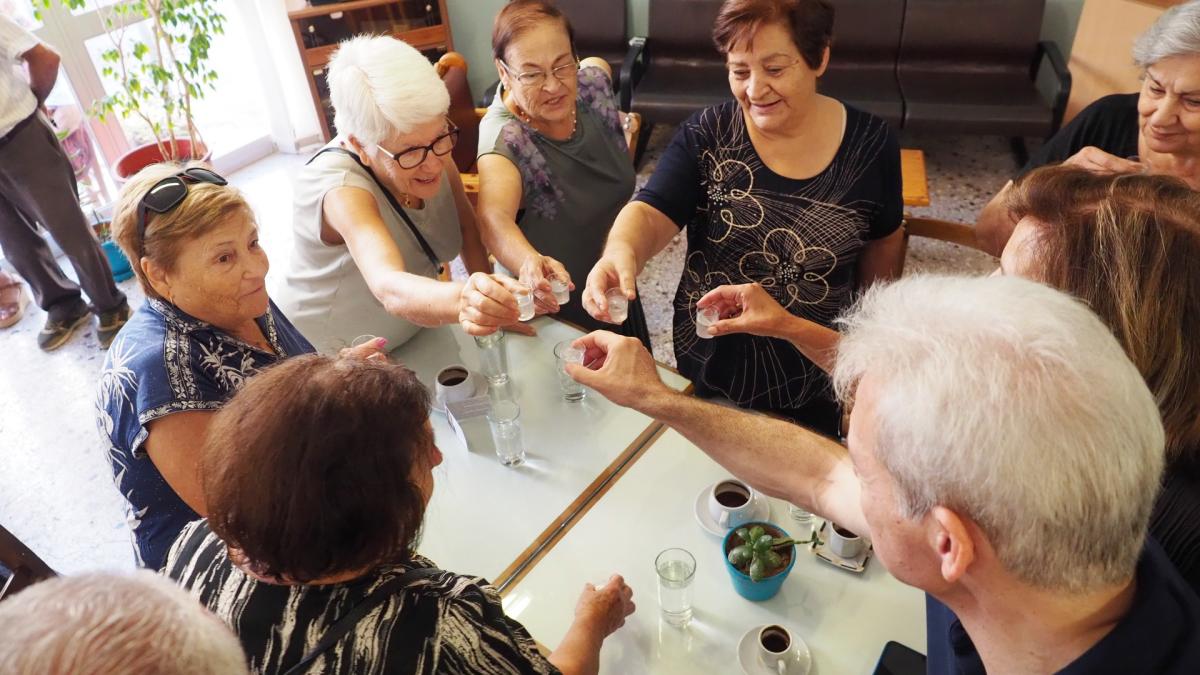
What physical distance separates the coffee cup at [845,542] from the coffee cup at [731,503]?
0.19m

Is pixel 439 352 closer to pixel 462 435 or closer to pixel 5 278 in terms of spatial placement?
pixel 462 435

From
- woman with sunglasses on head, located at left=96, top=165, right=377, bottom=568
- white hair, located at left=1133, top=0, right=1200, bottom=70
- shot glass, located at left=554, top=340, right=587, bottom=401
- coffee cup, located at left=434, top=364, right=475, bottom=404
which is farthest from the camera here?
shot glass, located at left=554, top=340, right=587, bottom=401

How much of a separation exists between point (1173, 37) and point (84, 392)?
15.0 ft

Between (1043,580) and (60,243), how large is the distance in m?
4.39

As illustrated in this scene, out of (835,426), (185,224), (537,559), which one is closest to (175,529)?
(185,224)

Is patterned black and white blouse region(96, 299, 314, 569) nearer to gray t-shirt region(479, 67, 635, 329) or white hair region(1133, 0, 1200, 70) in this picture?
gray t-shirt region(479, 67, 635, 329)

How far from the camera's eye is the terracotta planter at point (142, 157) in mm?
4562

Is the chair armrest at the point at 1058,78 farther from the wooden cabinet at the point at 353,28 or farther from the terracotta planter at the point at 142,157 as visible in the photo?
the terracotta planter at the point at 142,157

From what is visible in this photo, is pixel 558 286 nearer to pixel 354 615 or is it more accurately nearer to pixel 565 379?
pixel 565 379

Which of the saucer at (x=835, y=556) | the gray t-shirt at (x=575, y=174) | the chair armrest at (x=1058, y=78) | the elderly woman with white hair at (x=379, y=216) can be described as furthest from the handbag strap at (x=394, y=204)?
the chair armrest at (x=1058, y=78)

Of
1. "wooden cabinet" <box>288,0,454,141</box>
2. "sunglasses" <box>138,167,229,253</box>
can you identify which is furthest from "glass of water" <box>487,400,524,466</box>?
"wooden cabinet" <box>288,0,454,141</box>

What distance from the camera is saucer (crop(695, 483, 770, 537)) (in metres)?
1.76

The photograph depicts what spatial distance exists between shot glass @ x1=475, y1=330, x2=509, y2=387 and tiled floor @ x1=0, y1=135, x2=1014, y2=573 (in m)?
1.27

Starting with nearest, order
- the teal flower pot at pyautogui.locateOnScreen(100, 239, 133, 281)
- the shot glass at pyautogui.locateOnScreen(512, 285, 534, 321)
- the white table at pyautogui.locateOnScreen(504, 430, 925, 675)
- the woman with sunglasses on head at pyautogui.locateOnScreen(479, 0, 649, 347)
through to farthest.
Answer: the white table at pyautogui.locateOnScreen(504, 430, 925, 675), the shot glass at pyautogui.locateOnScreen(512, 285, 534, 321), the woman with sunglasses on head at pyautogui.locateOnScreen(479, 0, 649, 347), the teal flower pot at pyautogui.locateOnScreen(100, 239, 133, 281)
